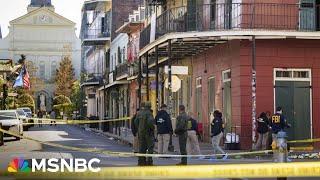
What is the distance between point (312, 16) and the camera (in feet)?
76.3

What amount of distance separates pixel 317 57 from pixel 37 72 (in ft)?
212

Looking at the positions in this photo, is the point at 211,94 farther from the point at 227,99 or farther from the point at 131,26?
the point at 131,26

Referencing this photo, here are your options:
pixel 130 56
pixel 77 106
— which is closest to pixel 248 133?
pixel 130 56

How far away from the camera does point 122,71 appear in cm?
4734

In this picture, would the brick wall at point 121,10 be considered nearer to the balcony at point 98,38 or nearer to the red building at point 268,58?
the balcony at point 98,38

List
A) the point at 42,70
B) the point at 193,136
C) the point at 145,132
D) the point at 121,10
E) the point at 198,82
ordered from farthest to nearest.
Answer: the point at 42,70 < the point at 121,10 < the point at 198,82 < the point at 193,136 < the point at 145,132

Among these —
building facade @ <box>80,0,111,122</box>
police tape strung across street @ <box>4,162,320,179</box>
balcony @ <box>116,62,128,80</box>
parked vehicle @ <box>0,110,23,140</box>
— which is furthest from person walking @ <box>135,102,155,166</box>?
building facade @ <box>80,0,111,122</box>

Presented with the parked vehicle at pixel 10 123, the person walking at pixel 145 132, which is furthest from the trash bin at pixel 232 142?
the parked vehicle at pixel 10 123

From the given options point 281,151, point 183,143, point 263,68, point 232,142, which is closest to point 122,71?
point 263,68

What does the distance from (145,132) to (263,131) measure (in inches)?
219

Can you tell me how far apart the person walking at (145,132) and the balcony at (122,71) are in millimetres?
27257

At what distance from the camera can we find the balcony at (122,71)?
45.4 meters

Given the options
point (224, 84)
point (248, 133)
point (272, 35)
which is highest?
point (272, 35)

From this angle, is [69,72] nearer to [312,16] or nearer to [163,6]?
[163,6]
